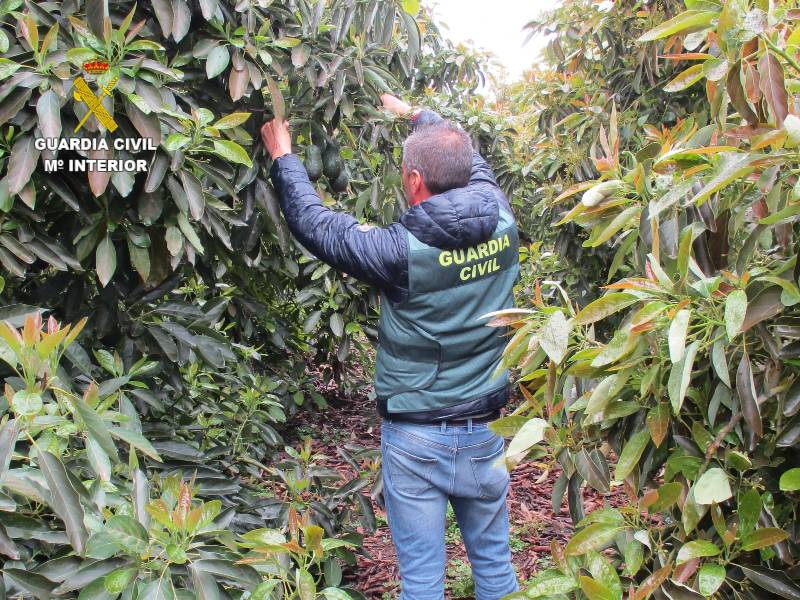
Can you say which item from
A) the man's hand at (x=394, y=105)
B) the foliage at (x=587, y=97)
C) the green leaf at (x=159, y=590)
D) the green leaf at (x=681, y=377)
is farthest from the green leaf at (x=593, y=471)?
the foliage at (x=587, y=97)

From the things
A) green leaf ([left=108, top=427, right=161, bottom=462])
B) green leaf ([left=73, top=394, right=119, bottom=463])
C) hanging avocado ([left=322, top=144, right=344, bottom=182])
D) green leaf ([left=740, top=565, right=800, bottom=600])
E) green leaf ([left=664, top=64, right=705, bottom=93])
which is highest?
hanging avocado ([left=322, top=144, right=344, bottom=182])

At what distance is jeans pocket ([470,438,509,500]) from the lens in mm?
2125

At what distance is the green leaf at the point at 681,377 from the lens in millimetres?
938

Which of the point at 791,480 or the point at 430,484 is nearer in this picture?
the point at 791,480

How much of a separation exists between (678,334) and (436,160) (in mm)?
1199

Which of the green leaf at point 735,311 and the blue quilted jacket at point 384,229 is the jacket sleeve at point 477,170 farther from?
the green leaf at point 735,311

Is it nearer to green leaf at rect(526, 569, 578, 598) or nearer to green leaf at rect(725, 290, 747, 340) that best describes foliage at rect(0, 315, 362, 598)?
green leaf at rect(526, 569, 578, 598)

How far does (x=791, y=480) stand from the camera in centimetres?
99

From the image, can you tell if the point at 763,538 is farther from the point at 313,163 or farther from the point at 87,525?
the point at 313,163

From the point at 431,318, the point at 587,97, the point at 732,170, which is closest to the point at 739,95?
the point at 732,170

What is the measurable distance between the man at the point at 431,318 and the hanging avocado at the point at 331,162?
26cm

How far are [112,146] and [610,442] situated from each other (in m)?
1.32

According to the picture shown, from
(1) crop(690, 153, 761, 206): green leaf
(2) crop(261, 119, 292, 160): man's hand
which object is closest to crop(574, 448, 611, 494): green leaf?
(1) crop(690, 153, 761, 206): green leaf

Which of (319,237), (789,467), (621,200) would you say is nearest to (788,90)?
(621,200)
